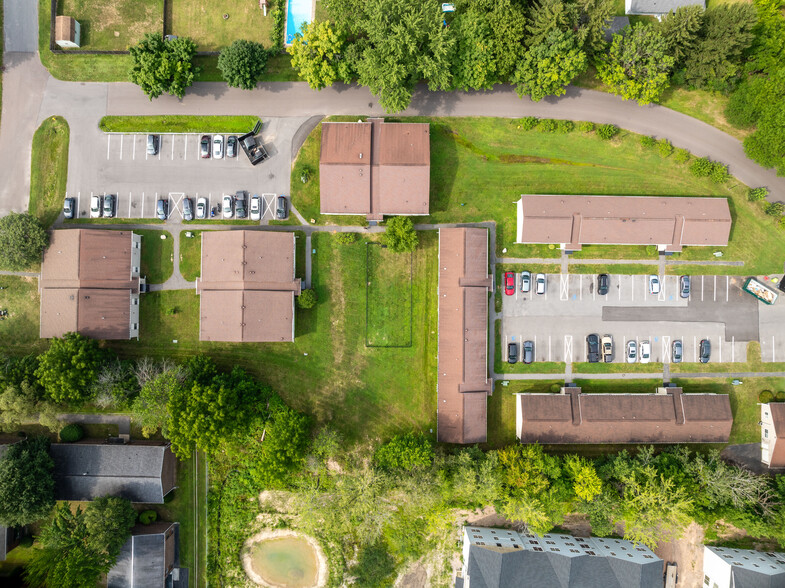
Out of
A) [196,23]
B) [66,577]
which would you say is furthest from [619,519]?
[196,23]

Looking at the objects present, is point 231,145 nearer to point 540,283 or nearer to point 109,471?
point 109,471

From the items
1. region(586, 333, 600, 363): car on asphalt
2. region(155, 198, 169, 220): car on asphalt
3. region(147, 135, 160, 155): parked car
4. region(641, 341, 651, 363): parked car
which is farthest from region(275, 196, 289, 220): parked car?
region(641, 341, 651, 363): parked car

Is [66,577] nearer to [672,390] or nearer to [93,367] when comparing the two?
[93,367]

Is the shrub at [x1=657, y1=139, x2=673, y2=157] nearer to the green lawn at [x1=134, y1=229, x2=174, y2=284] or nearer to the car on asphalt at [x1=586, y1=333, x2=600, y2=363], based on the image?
the car on asphalt at [x1=586, y1=333, x2=600, y2=363]

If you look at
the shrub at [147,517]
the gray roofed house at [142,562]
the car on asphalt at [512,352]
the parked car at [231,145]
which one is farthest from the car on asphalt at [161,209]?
the car on asphalt at [512,352]

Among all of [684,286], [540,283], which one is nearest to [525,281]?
[540,283]

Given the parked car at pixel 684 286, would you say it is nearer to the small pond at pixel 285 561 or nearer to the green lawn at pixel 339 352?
the green lawn at pixel 339 352

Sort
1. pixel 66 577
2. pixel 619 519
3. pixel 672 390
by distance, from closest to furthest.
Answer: pixel 66 577 → pixel 619 519 → pixel 672 390
